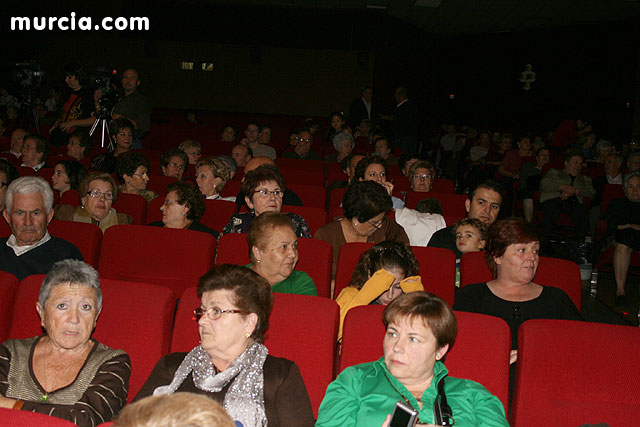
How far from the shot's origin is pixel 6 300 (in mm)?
2402

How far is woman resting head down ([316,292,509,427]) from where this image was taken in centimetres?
192

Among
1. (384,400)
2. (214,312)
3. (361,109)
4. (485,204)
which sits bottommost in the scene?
(384,400)

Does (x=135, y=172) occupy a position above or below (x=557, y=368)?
above

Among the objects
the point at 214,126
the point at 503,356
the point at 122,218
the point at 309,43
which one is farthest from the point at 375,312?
the point at 309,43

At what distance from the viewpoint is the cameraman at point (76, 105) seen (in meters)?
6.66

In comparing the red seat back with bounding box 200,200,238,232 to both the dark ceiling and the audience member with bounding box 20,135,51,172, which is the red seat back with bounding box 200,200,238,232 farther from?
the dark ceiling

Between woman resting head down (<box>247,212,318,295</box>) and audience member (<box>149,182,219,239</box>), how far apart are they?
1.01 metres

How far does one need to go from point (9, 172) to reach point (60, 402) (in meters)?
2.56

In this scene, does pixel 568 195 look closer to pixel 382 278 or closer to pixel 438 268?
pixel 438 268

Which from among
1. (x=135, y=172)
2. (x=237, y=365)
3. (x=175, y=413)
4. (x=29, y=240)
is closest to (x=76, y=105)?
(x=135, y=172)

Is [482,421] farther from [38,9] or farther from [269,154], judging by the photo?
[38,9]

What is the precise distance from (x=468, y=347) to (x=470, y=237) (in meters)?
1.45

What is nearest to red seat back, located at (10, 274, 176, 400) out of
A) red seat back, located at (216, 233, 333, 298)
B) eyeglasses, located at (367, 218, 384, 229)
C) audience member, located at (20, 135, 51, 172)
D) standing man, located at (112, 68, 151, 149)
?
red seat back, located at (216, 233, 333, 298)

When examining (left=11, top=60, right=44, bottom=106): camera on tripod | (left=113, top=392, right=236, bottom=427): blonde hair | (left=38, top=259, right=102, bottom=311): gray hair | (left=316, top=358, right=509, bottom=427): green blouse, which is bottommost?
(left=316, top=358, right=509, bottom=427): green blouse
